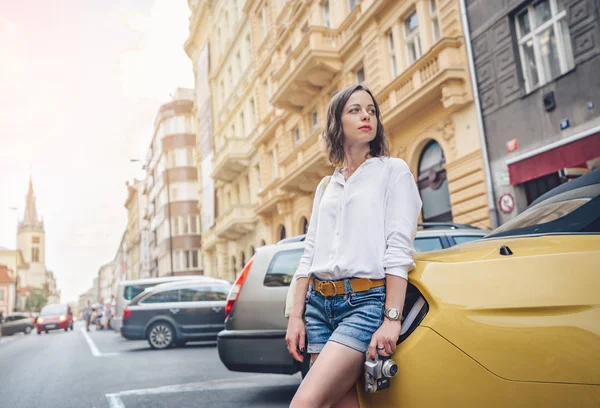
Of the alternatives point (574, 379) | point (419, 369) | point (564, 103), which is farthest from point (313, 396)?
point (564, 103)

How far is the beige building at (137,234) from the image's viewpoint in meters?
76.0

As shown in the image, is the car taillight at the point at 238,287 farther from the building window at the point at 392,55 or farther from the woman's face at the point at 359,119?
the building window at the point at 392,55

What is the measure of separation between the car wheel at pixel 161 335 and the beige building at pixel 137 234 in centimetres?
5877

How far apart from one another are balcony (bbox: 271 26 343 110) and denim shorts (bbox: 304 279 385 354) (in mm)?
17467

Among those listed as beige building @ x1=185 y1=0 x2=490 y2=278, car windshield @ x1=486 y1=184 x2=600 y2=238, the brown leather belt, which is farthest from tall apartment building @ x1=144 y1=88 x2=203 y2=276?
the brown leather belt

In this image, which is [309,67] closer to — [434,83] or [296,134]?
[296,134]

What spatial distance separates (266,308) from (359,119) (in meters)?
3.72

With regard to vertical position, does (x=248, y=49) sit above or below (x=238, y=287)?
above

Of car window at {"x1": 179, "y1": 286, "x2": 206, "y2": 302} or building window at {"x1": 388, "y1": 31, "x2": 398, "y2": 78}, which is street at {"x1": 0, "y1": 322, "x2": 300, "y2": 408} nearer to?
car window at {"x1": 179, "y1": 286, "x2": 206, "y2": 302}

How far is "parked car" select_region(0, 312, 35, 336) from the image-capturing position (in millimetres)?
37959

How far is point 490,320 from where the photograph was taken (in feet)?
6.50

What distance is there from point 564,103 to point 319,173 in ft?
34.1

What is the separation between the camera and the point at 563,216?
268cm

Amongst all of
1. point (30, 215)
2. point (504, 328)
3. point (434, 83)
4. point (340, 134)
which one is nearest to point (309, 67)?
point (434, 83)
